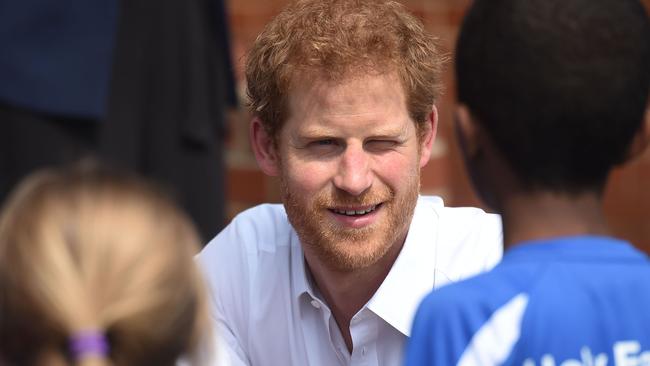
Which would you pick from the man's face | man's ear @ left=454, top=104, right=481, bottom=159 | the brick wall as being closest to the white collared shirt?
the man's face

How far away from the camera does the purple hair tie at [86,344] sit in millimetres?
1740

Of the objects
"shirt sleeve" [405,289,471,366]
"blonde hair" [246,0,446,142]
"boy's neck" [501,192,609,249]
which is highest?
"blonde hair" [246,0,446,142]

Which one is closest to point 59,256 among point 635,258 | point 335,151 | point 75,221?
point 75,221

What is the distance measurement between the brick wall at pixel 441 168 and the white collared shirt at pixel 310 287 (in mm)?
1752

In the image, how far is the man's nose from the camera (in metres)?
2.83

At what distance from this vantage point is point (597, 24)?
196 centimetres

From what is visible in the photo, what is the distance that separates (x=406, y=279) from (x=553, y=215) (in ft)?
3.26

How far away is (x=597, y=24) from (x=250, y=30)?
10.5 ft

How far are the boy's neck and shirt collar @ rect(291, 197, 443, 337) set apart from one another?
873 mm

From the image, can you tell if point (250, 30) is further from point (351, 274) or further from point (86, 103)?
point (351, 274)

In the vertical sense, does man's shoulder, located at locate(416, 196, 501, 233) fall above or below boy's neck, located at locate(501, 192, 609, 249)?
below

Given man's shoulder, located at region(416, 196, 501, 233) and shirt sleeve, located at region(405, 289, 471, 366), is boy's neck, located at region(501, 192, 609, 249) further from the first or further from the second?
man's shoulder, located at region(416, 196, 501, 233)

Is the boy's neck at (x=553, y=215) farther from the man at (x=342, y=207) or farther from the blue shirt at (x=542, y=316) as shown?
the man at (x=342, y=207)

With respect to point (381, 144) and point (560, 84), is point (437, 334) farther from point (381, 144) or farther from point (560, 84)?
point (381, 144)
